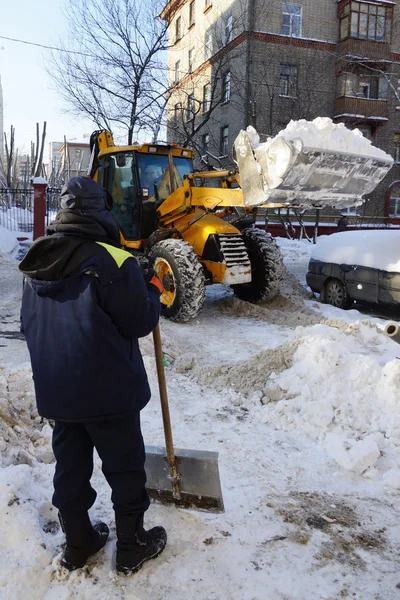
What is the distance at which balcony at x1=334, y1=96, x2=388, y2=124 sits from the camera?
81.5 feet

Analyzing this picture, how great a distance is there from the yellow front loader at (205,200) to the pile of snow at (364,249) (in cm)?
109

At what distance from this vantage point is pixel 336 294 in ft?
28.8

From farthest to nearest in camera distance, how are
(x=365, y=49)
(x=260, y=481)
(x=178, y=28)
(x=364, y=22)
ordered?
(x=178, y=28) < (x=364, y=22) < (x=365, y=49) < (x=260, y=481)

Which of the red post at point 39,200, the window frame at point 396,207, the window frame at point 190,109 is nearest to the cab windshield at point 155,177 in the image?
the red post at point 39,200

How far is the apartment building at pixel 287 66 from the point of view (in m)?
22.2

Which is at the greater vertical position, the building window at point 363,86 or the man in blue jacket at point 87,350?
the building window at point 363,86

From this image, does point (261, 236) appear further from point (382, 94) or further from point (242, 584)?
point (382, 94)

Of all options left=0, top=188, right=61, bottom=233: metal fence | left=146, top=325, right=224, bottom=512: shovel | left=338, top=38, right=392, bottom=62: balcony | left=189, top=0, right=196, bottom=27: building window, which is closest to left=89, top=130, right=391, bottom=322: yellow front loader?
left=146, top=325, right=224, bottom=512: shovel

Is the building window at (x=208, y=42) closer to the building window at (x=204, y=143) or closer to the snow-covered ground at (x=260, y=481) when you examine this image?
the building window at (x=204, y=143)

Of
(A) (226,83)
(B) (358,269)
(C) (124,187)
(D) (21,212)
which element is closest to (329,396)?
(B) (358,269)

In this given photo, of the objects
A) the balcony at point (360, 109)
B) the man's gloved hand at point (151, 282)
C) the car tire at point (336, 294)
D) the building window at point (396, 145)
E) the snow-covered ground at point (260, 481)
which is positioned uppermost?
the balcony at point (360, 109)

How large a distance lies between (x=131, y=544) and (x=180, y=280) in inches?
198

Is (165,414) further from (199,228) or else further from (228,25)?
(228,25)

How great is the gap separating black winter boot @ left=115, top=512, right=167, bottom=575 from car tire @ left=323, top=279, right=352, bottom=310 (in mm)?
6683
